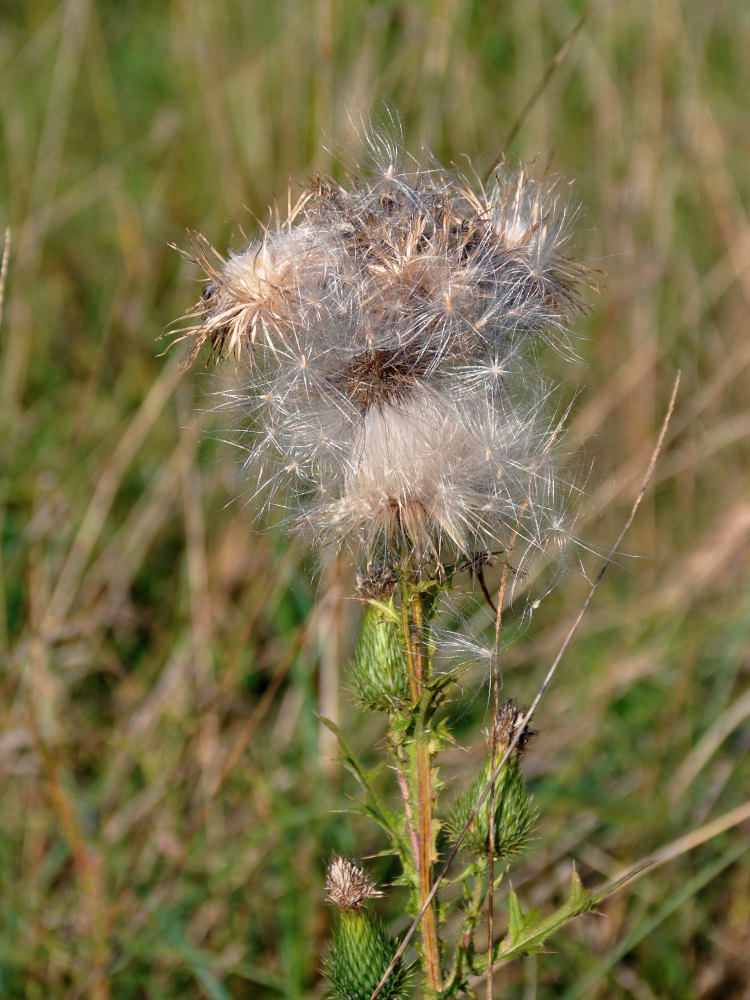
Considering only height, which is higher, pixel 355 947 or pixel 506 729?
pixel 506 729

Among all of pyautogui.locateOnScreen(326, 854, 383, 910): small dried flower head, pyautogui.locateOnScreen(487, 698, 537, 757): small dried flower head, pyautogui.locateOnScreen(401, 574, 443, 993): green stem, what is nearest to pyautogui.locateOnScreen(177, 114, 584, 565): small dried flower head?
pyautogui.locateOnScreen(401, 574, 443, 993): green stem

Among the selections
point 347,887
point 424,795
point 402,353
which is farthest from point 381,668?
point 402,353

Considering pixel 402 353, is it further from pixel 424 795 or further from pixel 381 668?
pixel 424 795

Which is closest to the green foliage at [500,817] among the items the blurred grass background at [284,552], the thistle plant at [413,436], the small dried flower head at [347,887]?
the thistle plant at [413,436]

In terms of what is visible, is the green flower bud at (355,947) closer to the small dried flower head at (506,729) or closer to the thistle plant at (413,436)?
the thistle plant at (413,436)

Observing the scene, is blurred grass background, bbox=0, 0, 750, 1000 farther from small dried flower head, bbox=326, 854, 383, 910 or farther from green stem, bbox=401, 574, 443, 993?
small dried flower head, bbox=326, 854, 383, 910

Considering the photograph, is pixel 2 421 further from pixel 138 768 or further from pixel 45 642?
pixel 138 768

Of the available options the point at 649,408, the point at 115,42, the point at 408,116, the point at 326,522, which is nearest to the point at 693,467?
the point at 649,408
